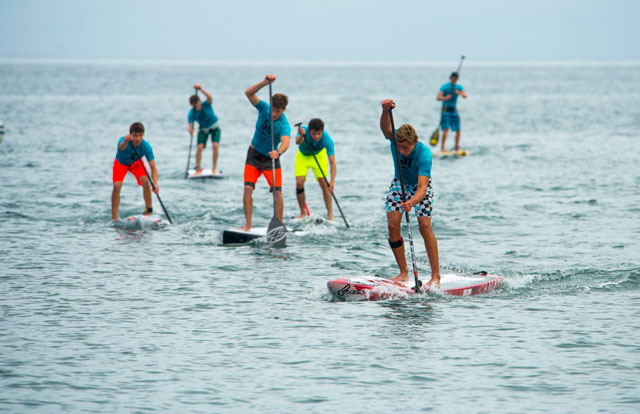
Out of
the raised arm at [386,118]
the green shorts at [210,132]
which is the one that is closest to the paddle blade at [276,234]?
the raised arm at [386,118]

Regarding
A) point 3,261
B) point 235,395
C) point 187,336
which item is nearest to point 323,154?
Result: point 3,261

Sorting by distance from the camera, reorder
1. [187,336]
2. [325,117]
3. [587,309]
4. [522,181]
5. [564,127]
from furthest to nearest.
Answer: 1. [325,117]
2. [564,127]
3. [522,181]
4. [587,309]
5. [187,336]

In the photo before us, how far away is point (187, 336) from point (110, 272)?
324 cm

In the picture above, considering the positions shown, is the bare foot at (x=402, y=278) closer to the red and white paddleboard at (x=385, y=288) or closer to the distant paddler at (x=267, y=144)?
the red and white paddleboard at (x=385, y=288)

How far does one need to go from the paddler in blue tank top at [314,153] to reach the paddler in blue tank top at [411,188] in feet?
13.8

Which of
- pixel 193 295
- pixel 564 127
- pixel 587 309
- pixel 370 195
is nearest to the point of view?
pixel 587 309

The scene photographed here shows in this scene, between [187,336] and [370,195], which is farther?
[370,195]

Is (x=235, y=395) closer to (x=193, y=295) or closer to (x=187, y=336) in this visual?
(x=187, y=336)

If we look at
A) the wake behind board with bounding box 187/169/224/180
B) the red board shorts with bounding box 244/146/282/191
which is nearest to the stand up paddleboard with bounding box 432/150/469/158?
the wake behind board with bounding box 187/169/224/180

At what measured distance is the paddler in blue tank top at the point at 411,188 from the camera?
31.1 feet

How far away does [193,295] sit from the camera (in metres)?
10.4

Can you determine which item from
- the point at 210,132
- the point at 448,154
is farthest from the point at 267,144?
the point at 448,154

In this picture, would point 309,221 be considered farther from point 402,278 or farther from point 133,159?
point 402,278

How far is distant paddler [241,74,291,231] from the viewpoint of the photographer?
12879 mm
